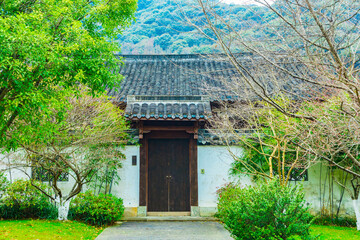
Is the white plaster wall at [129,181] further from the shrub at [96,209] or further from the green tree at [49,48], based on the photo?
the green tree at [49,48]

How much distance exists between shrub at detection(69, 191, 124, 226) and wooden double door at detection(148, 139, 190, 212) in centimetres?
153

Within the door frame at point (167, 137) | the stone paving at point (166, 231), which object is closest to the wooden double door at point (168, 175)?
the door frame at point (167, 137)

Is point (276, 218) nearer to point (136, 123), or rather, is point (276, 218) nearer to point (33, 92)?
point (33, 92)

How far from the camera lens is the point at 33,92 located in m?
4.55

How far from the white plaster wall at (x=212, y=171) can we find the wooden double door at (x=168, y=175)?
493mm

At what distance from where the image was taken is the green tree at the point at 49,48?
4277mm

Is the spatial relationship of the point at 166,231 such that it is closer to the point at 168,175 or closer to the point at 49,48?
the point at 168,175

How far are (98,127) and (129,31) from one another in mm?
16213

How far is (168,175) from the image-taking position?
33.9 ft

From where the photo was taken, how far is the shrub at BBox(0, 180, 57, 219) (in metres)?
8.70

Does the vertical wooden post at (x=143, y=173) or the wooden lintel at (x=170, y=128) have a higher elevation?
the wooden lintel at (x=170, y=128)

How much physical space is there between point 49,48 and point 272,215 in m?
4.10

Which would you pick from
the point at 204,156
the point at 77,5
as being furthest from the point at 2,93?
the point at 204,156

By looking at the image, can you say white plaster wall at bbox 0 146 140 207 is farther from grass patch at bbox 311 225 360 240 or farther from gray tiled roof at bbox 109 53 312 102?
grass patch at bbox 311 225 360 240
